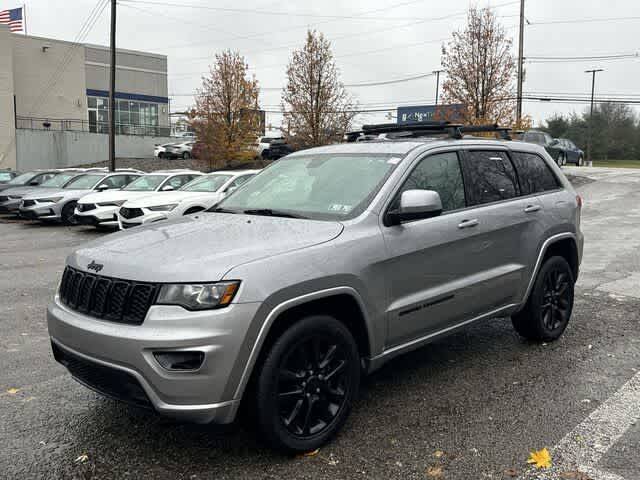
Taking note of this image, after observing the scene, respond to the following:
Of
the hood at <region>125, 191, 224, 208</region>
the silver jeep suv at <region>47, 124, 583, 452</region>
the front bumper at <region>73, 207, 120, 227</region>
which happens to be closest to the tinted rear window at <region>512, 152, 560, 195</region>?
the silver jeep suv at <region>47, 124, 583, 452</region>

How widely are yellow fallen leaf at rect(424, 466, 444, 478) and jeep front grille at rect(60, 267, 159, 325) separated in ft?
5.67

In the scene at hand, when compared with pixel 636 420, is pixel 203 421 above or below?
above

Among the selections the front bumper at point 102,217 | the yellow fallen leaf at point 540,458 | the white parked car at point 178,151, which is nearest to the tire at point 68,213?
the front bumper at point 102,217

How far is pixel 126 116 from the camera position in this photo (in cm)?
5428

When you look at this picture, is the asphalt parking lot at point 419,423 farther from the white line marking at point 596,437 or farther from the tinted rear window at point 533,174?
the tinted rear window at point 533,174

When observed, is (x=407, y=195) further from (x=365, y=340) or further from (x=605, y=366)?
(x=605, y=366)

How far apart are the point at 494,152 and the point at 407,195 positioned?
1.67 m

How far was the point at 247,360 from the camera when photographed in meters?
3.27

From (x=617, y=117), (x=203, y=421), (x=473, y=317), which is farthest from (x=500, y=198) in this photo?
(x=617, y=117)

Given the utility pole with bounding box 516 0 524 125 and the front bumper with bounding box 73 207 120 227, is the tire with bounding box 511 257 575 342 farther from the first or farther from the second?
the utility pole with bounding box 516 0 524 125

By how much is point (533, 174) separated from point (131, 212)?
980cm

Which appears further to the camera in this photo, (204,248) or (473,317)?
(473,317)

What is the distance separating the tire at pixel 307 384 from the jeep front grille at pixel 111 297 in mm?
709

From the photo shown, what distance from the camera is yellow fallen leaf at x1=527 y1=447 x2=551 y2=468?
11.5ft
